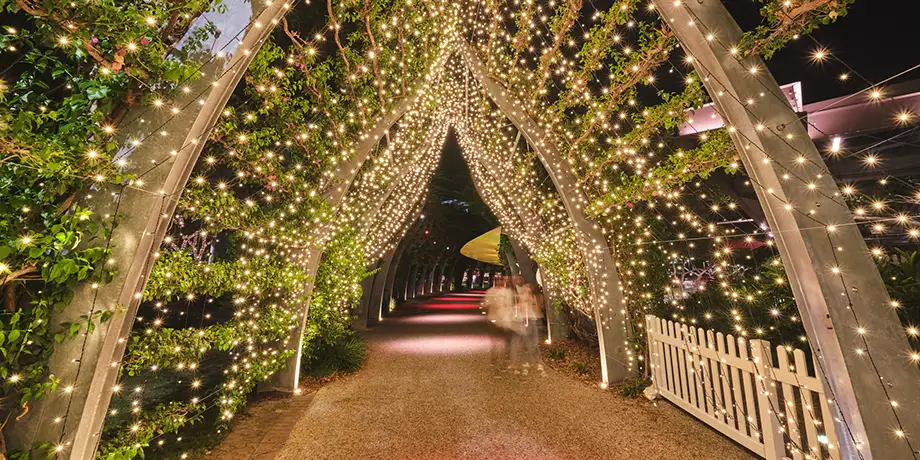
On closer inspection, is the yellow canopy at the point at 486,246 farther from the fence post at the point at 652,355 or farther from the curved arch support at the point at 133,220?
the curved arch support at the point at 133,220

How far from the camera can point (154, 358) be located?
300cm

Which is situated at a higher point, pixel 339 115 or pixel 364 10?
pixel 364 10

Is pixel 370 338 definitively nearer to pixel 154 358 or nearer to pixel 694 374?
pixel 154 358

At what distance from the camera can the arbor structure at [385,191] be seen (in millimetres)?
2311

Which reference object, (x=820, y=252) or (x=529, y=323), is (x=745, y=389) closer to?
(x=820, y=252)

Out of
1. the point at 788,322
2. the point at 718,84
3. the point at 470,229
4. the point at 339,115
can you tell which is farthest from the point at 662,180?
the point at 470,229

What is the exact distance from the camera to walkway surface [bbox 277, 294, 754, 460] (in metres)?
3.52

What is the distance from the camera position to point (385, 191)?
355 inches

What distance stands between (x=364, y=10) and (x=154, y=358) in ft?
14.1

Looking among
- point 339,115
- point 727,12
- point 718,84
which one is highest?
point 339,115

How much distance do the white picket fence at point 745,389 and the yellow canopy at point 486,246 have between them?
31.8 feet

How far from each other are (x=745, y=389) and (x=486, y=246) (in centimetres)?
1265

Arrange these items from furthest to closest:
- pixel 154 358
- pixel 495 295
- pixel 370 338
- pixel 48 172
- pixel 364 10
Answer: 1. pixel 495 295
2. pixel 370 338
3. pixel 364 10
4. pixel 154 358
5. pixel 48 172

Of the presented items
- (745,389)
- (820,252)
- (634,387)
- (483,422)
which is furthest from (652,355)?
(820,252)
